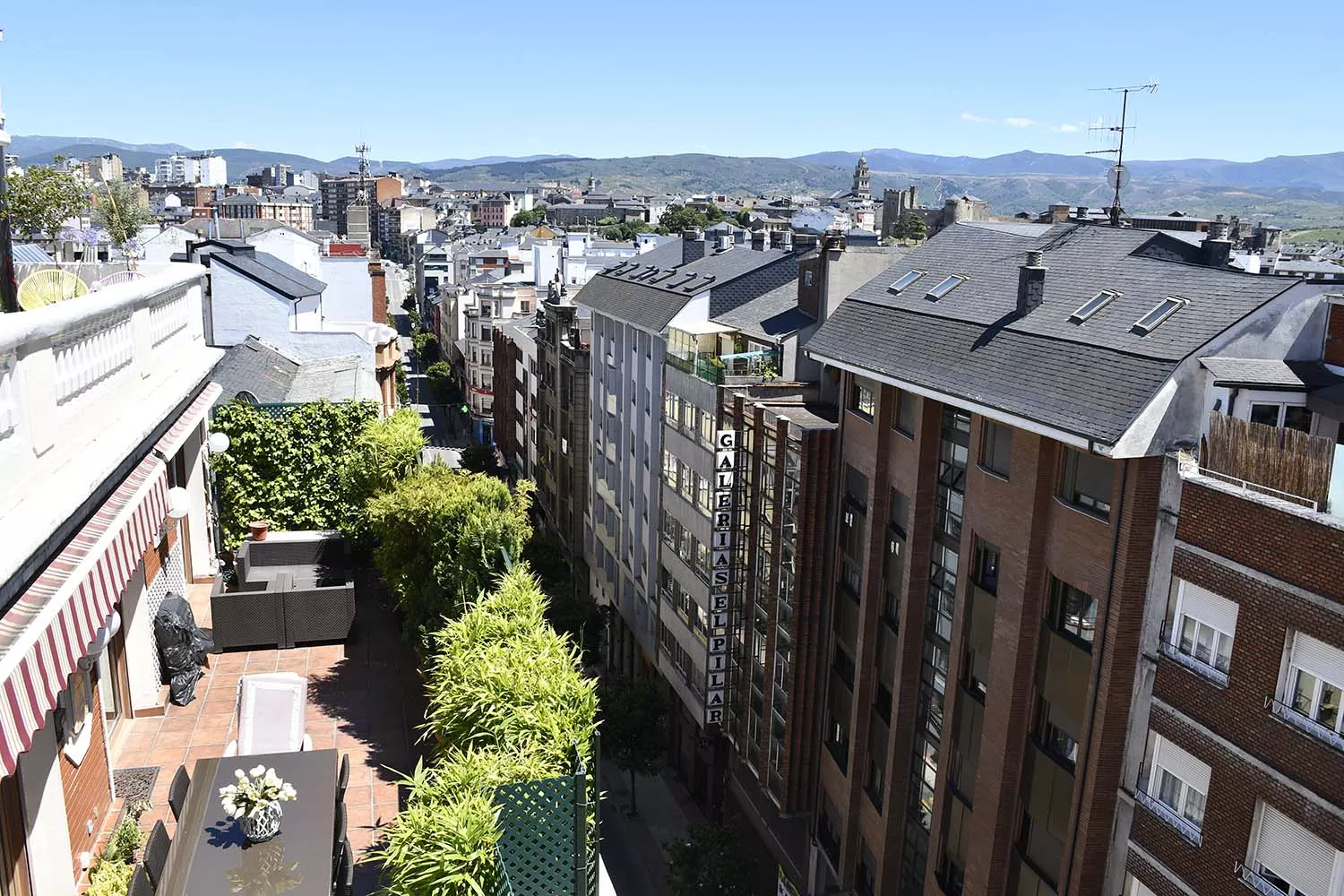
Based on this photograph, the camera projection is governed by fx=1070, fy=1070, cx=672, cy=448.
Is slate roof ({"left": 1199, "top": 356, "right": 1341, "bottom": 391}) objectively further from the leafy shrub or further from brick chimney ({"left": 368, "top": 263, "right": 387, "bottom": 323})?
brick chimney ({"left": 368, "top": 263, "right": 387, "bottom": 323})

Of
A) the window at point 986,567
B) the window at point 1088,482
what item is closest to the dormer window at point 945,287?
the window at point 986,567

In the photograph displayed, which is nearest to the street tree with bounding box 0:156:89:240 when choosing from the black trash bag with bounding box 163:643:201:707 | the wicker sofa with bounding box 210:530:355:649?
the black trash bag with bounding box 163:643:201:707

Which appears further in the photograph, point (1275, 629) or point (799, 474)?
point (799, 474)

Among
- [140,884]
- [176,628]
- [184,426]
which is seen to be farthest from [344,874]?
[184,426]

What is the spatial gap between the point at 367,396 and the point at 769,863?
22.0m

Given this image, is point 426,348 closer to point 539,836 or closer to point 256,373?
point 256,373

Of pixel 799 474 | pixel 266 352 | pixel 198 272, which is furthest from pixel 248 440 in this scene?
pixel 799 474

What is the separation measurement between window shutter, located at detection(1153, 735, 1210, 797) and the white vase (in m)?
13.9

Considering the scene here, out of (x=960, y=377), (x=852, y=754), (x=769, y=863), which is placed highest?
(x=960, y=377)

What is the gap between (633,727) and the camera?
37938 mm

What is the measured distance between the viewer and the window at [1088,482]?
56.5 ft

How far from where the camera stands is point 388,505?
35.9 meters

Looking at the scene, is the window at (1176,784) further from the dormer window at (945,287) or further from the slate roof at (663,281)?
the slate roof at (663,281)

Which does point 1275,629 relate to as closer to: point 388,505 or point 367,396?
point 388,505
